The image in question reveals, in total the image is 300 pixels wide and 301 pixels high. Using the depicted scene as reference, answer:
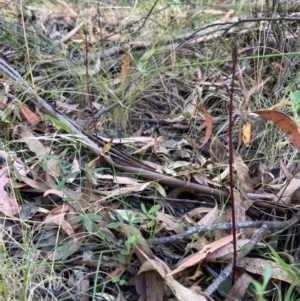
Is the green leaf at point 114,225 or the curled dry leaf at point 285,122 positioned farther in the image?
the curled dry leaf at point 285,122

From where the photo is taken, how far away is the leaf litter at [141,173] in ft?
3.67

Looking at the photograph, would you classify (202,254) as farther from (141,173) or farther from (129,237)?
(141,173)

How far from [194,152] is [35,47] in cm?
98

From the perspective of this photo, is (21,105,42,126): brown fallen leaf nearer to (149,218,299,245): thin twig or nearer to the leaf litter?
the leaf litter

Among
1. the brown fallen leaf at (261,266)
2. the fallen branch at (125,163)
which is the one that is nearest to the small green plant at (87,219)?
the fallen branch at (125,163)

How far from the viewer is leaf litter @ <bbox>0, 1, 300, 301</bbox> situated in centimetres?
112

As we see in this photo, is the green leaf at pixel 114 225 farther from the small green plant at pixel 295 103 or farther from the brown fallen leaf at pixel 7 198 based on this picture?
the small green plant at pixel 295 103

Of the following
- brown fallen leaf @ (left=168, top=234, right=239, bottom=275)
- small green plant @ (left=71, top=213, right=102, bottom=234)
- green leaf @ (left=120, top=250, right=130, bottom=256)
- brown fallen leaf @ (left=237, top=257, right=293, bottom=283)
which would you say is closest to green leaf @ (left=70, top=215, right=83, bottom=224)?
small green plant @ (left=71, top=213, right=102, bottom=234)

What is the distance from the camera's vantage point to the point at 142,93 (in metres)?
1.85

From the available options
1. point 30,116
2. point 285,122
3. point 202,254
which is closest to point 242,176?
point 285,122

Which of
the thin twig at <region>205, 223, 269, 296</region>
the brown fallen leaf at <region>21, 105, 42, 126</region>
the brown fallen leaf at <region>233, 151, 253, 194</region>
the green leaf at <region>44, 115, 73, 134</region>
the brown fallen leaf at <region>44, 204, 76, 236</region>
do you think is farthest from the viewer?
the brown fallen leaf at <region>21, 105, 42, 126</region>

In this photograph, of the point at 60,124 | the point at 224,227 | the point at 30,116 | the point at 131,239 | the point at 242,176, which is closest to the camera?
the point at 131,239

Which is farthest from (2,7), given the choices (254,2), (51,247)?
(51,247)

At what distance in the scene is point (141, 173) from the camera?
1.39 m
